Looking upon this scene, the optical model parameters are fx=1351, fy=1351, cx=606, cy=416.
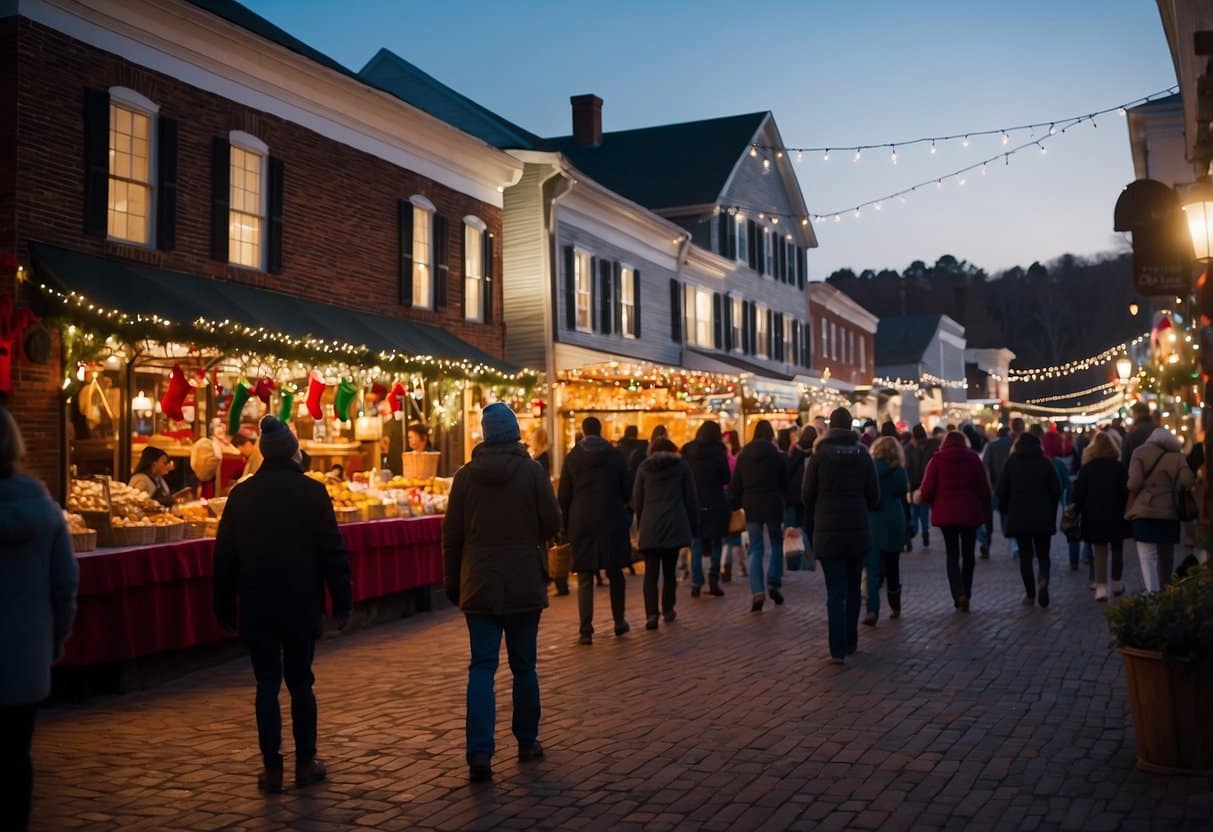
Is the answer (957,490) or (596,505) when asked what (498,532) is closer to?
(596,505)

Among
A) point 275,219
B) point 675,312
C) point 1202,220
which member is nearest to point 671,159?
point 675,312

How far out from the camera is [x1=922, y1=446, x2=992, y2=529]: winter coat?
42.3 ft

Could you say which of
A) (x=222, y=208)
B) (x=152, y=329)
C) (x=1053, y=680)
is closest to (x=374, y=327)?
(x=222, y=208)

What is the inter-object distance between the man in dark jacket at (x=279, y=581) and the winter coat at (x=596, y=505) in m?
4.89

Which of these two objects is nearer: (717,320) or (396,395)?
(396,395)

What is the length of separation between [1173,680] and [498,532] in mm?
3436

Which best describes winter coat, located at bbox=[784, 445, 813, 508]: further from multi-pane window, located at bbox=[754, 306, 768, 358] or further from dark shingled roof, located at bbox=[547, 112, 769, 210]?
multi-pane window, located at bbox=[754, 306, 768, 358]

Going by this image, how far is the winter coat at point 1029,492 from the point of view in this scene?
13250 millimetres

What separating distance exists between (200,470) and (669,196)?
21906mm

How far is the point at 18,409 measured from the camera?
41.7 feet

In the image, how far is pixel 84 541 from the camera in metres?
9.77

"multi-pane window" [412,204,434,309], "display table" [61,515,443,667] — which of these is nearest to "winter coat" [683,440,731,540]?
"display table" [61,515,443,667]

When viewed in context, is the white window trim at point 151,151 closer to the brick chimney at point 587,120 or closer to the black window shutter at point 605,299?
the black window shutter at point 605,299

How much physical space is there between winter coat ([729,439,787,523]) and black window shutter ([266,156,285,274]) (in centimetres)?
656
